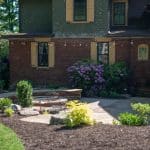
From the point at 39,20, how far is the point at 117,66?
19.9ft

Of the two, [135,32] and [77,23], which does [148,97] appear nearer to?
[135,32]

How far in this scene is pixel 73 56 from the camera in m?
27.4

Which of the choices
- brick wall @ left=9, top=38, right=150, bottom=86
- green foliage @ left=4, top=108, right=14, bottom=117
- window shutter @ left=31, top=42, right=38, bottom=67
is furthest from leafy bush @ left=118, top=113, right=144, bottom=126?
window shutter @ left=31, top=42, right=38, bottom=67

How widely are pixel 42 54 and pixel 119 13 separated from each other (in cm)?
496

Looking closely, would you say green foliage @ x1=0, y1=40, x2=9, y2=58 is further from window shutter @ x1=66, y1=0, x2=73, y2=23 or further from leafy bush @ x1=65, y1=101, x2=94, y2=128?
leafy bush @ x1=65, y1=101, x2=94, y2=128

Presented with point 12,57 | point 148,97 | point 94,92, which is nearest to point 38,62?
point 12,57

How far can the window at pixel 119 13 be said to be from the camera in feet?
92.8

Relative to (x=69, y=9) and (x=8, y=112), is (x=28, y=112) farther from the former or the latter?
(x=69, y=9)


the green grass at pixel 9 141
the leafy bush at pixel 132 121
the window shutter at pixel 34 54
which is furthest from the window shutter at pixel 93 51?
the green grass at pixel 9 141

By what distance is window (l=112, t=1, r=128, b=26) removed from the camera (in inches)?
1114

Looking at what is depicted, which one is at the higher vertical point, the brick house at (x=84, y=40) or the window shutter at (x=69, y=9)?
the window shutter at (x=69, y=9)

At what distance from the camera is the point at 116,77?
83.7 feet

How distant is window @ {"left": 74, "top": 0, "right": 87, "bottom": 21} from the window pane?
2.07 metres

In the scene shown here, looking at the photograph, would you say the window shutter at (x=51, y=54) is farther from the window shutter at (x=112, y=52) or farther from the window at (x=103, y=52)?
the window shutter at (x=112, y=52)
